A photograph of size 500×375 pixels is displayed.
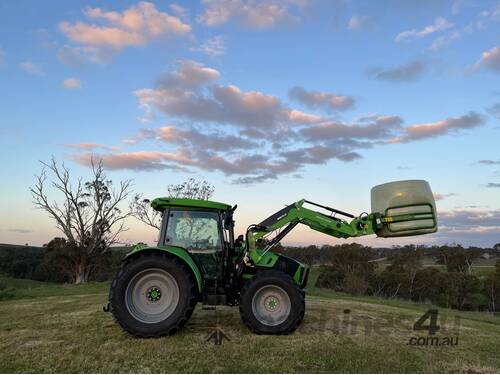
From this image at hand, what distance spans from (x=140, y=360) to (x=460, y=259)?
186ft

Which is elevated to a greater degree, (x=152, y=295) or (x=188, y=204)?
(x=188, y=204)

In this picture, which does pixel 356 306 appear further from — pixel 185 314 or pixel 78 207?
pixel 78 207

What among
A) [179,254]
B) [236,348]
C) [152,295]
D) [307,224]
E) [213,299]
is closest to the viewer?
[236,348]

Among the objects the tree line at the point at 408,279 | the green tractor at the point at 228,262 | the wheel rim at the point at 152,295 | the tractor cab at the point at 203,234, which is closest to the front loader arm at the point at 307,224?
the green tractor at the point at 228,262

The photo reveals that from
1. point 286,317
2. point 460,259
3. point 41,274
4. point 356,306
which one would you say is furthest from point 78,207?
point 460,259

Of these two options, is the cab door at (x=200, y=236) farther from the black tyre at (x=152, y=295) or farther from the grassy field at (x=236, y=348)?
the grassy field at (x=236, y=348)

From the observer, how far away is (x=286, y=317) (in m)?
7.31

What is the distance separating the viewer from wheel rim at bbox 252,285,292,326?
24.1ft

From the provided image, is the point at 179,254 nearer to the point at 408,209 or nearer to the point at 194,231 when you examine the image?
the point at 194,231

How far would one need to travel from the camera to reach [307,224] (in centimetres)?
849

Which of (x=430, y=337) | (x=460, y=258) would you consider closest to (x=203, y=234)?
(x=430, y=337)

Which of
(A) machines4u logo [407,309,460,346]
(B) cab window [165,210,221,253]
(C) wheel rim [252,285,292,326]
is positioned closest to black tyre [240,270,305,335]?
(C) wheel rim [252,285,292,326]

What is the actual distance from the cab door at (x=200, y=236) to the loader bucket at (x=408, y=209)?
3.23m

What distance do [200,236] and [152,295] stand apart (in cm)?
138
